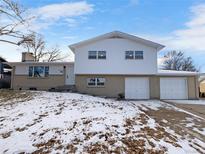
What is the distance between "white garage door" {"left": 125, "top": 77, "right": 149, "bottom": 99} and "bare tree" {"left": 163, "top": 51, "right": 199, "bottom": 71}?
29.6 metres

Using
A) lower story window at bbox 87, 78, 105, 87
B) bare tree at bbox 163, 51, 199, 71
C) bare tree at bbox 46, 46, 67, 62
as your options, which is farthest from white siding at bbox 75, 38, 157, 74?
bare tree at bbox 163, 51, 199, 71

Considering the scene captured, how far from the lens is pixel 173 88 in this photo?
71.9 ft

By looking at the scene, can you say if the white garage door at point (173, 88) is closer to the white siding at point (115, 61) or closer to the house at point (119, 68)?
the house at point (119, 68)

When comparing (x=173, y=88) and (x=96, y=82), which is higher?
(x=96, y=82)

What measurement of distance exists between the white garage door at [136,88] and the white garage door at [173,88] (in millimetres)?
1621

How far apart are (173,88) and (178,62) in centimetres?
2974

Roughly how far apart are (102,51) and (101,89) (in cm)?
363

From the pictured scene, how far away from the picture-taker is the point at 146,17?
17328 mm

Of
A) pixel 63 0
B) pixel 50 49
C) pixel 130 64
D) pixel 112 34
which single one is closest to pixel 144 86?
pixel 130 64

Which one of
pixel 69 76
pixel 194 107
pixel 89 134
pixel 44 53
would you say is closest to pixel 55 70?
pixel 69 76

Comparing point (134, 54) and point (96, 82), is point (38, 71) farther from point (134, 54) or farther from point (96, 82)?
point (134, 54)

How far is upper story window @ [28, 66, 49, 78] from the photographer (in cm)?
2338

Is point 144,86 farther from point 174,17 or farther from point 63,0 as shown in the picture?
point 63,0

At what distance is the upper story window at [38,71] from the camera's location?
23375 millimetres
